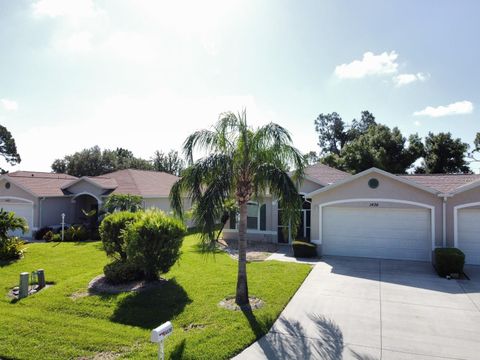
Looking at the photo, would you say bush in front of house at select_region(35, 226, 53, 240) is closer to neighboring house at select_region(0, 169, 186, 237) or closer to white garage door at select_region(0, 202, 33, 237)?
neighboring house at select_region(0, 169, 186, 237)

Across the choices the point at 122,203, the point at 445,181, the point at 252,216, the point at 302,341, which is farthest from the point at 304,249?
the point at 122,203

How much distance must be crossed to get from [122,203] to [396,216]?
15942 millimetres

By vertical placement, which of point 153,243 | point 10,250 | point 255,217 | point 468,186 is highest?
point 468,186

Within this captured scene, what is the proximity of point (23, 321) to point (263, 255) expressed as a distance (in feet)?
34.5

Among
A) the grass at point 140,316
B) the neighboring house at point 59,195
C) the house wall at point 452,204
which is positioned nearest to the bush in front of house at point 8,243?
the grass at point 140,316

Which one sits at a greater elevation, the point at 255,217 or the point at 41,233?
the point at 255,217

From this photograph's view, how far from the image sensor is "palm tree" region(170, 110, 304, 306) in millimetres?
8883

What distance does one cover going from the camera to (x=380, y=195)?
49.3 feet

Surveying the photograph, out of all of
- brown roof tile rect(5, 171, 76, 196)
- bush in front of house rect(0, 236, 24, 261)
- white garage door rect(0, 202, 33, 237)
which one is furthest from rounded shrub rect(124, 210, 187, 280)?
white garage door rect(0, 202, 33, 237)

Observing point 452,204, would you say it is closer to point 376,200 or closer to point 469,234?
point 469,234

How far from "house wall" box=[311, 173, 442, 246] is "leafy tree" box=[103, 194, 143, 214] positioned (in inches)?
469

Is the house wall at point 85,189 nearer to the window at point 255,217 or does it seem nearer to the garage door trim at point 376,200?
the window at point 255,217

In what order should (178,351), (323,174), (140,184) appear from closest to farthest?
1. (178,351)
2. (323,174)
3. (140,184)

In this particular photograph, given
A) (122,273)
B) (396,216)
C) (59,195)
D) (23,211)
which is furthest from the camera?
(59,195)
